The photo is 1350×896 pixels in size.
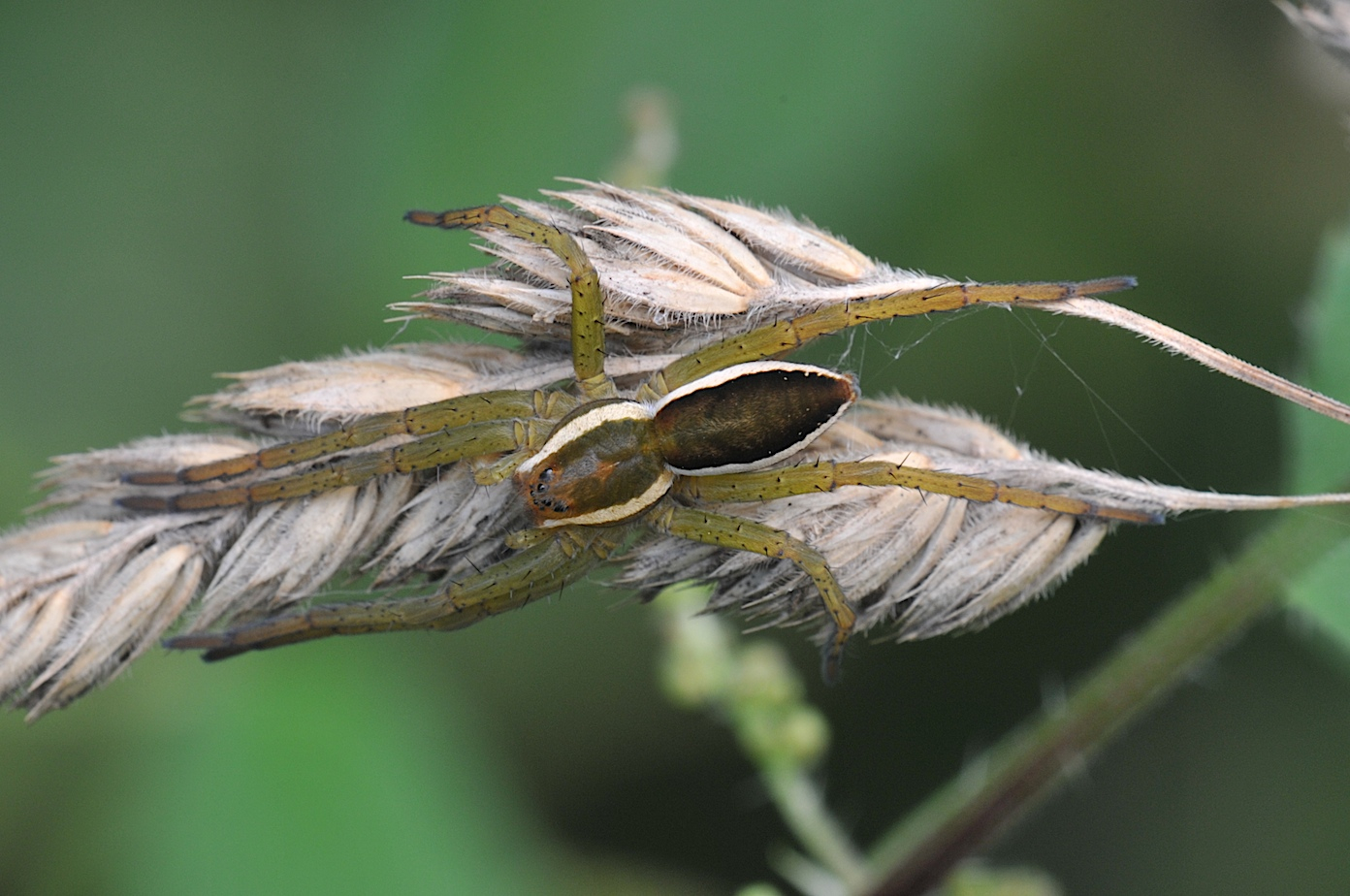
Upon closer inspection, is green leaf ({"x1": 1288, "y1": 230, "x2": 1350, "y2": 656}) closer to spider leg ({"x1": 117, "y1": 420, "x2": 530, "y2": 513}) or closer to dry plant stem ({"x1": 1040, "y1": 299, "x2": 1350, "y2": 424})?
dry plant stem ({"x1": 1040, "y1": 299, "x2": 1350, "y2": 424})

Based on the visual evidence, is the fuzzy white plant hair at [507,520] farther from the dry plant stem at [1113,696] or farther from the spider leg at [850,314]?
the dry plant stem at [1113,696]

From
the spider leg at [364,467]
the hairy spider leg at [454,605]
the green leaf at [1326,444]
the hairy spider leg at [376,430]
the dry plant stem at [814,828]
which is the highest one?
the hairy spider leg at [376,430]

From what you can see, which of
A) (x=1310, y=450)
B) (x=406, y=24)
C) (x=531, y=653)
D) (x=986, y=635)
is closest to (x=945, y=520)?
(x=1310, y=450)

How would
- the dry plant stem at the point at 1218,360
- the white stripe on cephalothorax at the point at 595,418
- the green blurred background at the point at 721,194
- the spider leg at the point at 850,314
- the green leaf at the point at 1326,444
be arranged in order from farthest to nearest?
1. the green blurred background at the point at 721,194
2. the white stripe on cephalothorax at the point at 595,418
3. the green leaf at the point at 1326,444
4. the spider leg at the point at 850,314
5. the dry plant stem at the point at 1218,360

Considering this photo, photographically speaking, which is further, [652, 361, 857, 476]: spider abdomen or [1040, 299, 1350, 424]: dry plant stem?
[652, 361, 857, 476]: spider abdomen

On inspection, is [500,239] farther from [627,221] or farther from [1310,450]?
[1310,450]

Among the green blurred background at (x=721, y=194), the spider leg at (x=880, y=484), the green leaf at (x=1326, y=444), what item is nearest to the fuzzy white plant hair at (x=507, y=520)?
the spider leg at (x=880, y=484)

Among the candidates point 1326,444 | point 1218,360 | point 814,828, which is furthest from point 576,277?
point 1326,444

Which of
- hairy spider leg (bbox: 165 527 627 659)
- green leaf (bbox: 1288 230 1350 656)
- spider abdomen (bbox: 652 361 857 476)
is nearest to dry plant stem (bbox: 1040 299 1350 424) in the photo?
green leaf (bbox: 1288 230 1350 656)
